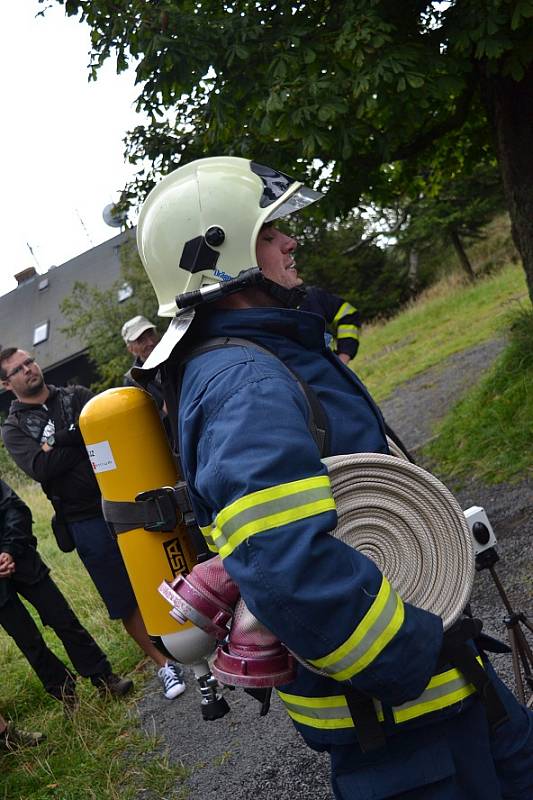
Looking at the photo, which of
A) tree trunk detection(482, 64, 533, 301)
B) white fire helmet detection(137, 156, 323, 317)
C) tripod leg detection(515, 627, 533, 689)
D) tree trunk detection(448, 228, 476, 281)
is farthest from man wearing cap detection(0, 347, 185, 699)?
tree trunk detection(448, 228, 476, 281)

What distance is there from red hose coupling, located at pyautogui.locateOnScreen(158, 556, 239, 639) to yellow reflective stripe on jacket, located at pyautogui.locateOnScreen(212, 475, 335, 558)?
337 mm

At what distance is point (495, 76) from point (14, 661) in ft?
18.4

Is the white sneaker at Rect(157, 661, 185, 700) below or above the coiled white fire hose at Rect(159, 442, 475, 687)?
below

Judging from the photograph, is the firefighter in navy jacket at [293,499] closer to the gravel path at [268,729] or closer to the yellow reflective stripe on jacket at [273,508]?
the yellow reflective stripe on jacket at [273,508]

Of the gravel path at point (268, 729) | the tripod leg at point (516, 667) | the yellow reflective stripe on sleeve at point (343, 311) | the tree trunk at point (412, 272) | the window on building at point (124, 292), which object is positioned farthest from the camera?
the tree trunk at point (412, 272)

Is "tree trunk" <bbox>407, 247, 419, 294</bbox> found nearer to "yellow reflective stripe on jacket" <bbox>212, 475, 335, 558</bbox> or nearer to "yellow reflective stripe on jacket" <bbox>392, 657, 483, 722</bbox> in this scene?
"yellow reflective stripe on jacket" <bbox>392, 657, 483, 722</bbox>

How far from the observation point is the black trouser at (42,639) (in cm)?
476

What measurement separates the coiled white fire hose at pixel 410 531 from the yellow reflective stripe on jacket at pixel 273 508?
26 centimetres

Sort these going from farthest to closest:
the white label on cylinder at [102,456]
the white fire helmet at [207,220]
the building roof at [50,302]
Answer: the building roof at [50,302] < the white label on cylinder at [102,456] < the white fire helmet at [207,220]

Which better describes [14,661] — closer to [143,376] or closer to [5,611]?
[5,611]

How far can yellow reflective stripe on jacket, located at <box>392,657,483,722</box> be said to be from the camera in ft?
5.69

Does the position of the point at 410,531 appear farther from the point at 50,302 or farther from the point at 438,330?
the point at 50,302

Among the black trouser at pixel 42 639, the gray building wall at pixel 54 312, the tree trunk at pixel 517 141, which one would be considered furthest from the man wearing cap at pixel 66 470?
the gray building wall at pixel 54 312

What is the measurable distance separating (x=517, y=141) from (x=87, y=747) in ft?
16.4
